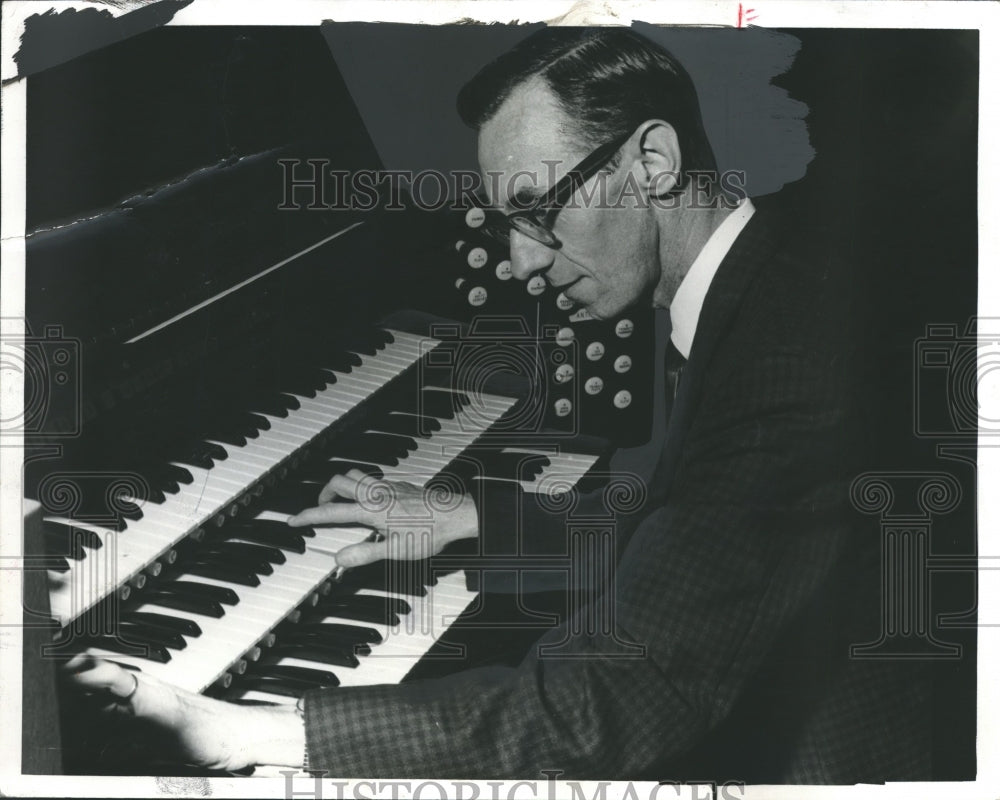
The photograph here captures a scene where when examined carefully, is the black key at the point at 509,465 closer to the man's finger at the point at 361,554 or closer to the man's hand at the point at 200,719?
the man's finger at the point at 361,554

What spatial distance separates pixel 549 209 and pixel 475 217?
0.52ft

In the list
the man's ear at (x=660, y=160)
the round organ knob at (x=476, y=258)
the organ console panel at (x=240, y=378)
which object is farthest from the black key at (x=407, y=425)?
the man's ear at (x=660, y=160)

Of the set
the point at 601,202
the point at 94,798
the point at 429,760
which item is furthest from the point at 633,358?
the point at 94,798

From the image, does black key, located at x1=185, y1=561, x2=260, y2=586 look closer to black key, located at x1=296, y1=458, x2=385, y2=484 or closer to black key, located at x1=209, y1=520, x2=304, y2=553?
black key, located at x1=209, y1=520, x2=304, y2=553

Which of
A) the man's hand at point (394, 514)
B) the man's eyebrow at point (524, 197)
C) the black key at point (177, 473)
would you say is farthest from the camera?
the man's eyebrow at point (524, 197)

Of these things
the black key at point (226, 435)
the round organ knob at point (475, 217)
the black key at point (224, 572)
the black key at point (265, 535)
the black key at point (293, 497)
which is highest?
the round organ knob at point (475, 217)

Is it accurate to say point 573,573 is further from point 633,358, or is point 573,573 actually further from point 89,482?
point 89,482

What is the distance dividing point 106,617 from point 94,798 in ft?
Answer: 1.74

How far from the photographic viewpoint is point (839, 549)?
226 centimetres

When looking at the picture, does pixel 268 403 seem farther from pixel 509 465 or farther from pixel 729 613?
pixel 729 613

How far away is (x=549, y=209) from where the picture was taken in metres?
2.21

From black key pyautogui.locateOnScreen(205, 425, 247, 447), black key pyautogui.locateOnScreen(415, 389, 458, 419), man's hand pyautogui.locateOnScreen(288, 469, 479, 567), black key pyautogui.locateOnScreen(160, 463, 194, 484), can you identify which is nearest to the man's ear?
black key pyautogui.locateOnScreen(415, 389, 458, 419)

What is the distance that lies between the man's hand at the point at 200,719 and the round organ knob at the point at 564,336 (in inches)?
36.0

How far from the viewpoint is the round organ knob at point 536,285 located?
7.39 ft
